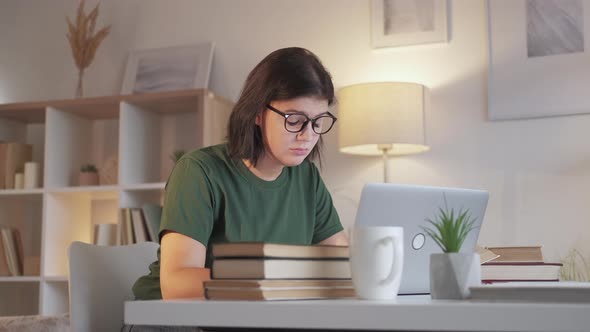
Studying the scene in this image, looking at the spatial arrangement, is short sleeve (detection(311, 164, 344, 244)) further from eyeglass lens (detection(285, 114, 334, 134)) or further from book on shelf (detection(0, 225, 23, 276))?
book on shelf (detection(0, 225, 23, 276))

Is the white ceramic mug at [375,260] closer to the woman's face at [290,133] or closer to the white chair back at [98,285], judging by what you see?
the woman's face at [290,133]

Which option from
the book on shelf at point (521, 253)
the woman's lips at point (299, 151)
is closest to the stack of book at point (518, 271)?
the book on shelf at point (521, 253)

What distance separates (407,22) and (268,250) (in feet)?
9.02

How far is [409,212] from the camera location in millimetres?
1350

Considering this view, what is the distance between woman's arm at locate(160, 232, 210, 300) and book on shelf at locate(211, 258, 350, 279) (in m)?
0.29

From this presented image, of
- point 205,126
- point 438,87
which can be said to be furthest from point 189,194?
point 438,87

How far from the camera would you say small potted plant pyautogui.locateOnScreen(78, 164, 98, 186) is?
375 cm

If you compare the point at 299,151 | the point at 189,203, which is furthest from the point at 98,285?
the point at 299,151

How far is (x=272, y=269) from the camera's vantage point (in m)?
0.97

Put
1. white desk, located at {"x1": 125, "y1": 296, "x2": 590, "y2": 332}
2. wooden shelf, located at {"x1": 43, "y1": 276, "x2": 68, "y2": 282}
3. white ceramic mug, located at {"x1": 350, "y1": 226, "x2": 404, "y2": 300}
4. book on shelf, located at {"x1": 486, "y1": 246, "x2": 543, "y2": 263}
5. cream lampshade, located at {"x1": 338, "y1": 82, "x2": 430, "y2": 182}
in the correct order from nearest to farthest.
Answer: white desk, located at {"x1": 125, "y1": 296, "x2": 590, "y2": 332}
white ceramic mug, located at {"x1": 350, "y1": 226, "x2": 404, "y2": 300}
book on shelf, located at {"x1": 486, "y1": 246, "x2": 543, "y2": 263}
cream lampshade, located at {"x1": 338, "y1": 82, "x2": 430, "y2": 182}
wooden shelf, located at {"x1": 43, "y1": 276, "x2": 68, "y2": 282}

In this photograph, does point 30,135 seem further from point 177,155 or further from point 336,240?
point 336,240

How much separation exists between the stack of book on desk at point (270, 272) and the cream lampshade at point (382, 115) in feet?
6.78

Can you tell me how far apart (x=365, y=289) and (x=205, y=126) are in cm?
248

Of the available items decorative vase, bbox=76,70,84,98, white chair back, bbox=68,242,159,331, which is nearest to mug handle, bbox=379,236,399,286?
white chair back, bbox=68,242,159,331
